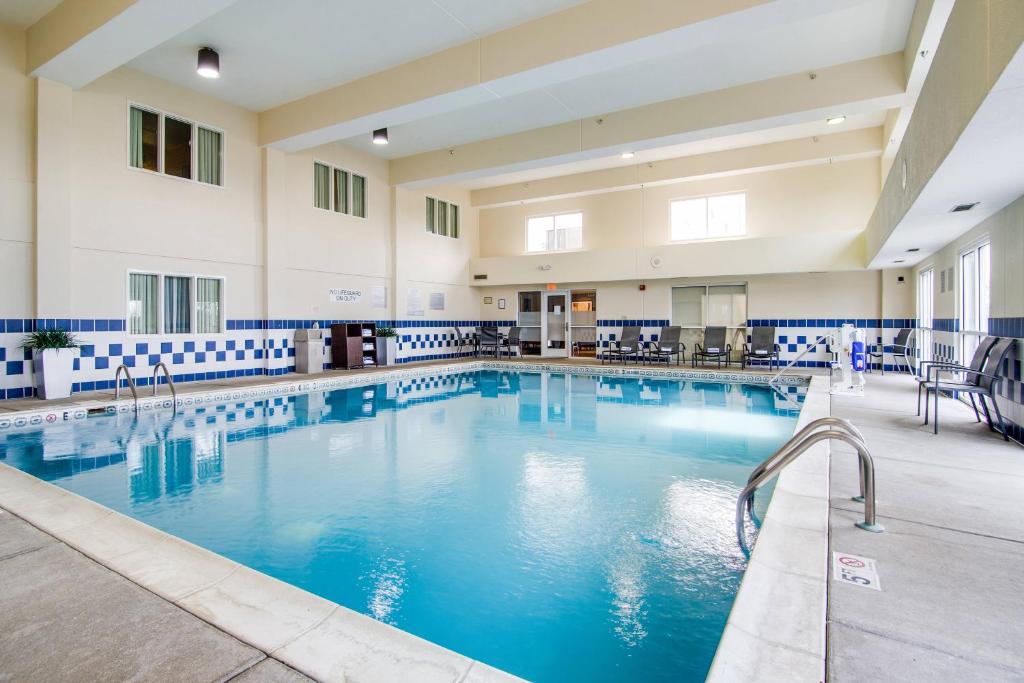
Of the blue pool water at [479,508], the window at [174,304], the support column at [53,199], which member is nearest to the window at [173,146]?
the support column at [53,199]

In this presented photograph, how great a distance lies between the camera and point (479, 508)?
2.88 metres

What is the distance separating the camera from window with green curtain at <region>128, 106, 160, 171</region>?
6391 mm

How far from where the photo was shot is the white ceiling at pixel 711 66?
5004 mm

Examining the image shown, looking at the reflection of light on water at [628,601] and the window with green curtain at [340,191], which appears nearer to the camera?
the reflection of light on water at [628,601]

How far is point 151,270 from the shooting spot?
661 centimetres

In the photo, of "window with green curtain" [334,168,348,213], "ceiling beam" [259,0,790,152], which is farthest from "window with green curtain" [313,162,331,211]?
"ceiling beam" [259,0,790,152]

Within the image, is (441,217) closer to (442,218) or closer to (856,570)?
(442,218)

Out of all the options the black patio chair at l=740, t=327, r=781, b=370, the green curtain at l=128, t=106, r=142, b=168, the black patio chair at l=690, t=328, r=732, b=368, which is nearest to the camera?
the green curtain at l=128, t=106, r=142, b=168

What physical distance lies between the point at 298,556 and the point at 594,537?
1.36 meters

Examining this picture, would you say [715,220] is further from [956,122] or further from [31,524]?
[31,524]

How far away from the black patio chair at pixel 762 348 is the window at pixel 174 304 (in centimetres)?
863

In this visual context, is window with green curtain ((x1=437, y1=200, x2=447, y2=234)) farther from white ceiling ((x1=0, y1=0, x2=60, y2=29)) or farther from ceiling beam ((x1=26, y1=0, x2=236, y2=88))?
white ceiling ((x1=0, y1=0, x2=60, y2=29))

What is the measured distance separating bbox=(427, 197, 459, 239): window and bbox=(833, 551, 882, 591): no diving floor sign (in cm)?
1016

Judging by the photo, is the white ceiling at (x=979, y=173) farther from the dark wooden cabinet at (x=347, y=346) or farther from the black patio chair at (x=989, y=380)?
the dark wooden cabinet at (x=347, y=346)
